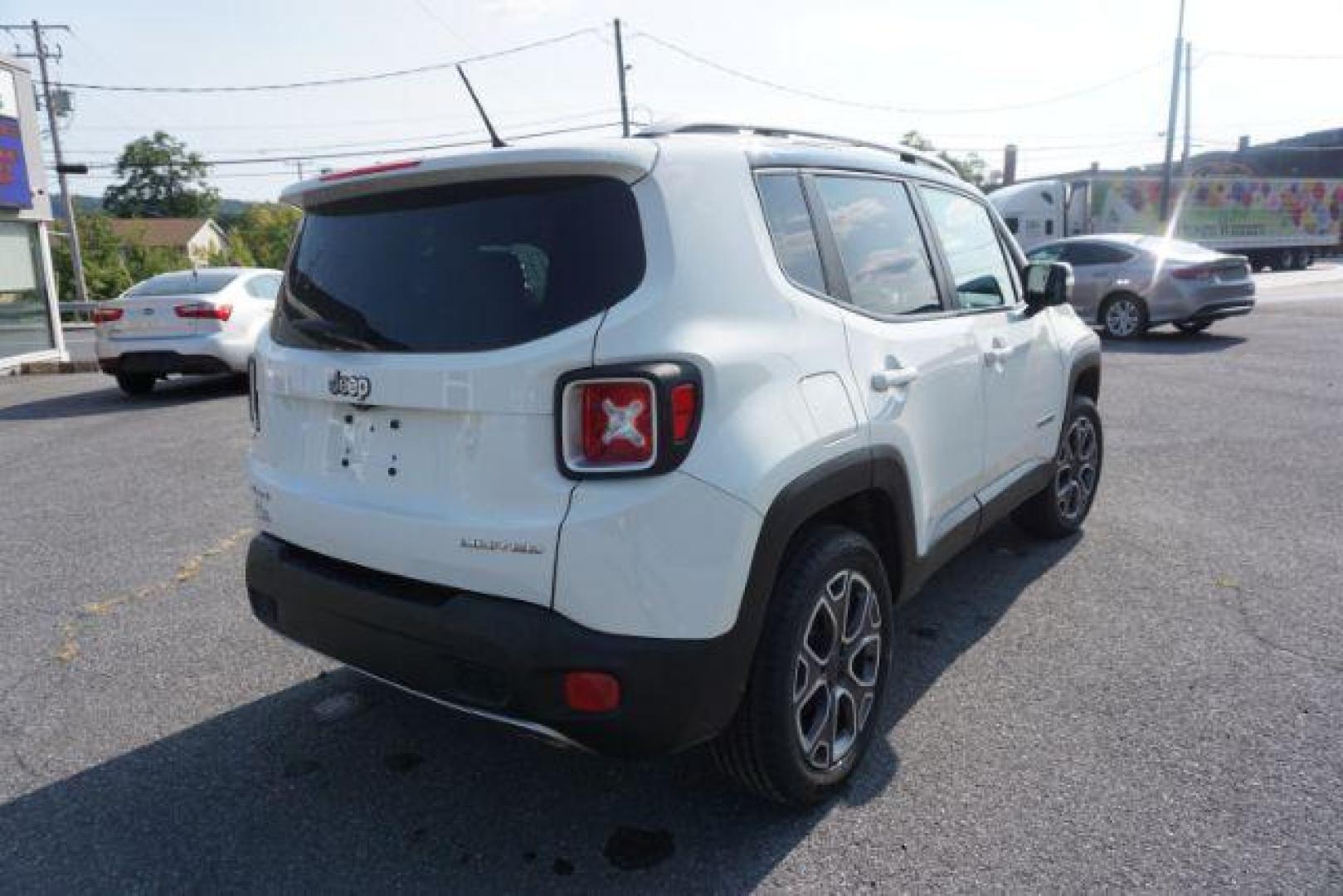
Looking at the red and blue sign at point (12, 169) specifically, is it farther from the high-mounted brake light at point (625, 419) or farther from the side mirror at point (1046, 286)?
the high-mounted brake light at point (625, 419)

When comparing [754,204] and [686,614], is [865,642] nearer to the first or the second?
[686,614]

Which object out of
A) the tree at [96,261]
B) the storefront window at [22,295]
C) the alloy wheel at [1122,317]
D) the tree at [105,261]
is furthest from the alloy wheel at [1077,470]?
the tree at [105,261]

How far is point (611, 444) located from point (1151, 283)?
13541 millimetres

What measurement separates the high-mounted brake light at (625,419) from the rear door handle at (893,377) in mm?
861

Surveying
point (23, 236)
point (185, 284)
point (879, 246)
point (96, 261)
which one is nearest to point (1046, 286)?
point (879, 246)

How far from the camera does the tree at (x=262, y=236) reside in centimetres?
5603

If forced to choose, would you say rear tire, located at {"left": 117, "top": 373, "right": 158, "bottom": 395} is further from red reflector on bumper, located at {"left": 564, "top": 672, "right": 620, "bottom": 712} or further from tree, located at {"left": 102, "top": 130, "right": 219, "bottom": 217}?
tree, located at {"left": 102, "top": 130, "right": 219, "bottom": 217}

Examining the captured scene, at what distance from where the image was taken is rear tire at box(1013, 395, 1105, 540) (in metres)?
4.73

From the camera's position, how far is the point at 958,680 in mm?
3420

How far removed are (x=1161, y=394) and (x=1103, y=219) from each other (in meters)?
24.4

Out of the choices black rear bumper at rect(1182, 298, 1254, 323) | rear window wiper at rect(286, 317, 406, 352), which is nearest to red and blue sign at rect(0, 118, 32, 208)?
rear window wiper at rect(286, 317, 406, 352)

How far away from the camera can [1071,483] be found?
4914 millimetres

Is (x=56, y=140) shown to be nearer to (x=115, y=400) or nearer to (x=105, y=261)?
(x=105, y=261)

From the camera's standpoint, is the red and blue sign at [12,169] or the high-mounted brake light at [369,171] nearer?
the high-mounted brake light at [369,171]
